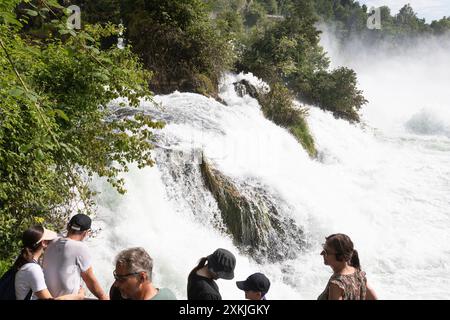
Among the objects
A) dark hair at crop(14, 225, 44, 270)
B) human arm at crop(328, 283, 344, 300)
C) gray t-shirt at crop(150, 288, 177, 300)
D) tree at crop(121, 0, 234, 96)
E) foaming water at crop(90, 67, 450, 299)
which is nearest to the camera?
gray t-shirt at crop(150, 288, 177, 300)

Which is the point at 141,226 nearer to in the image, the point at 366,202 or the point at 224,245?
the point at 224,245

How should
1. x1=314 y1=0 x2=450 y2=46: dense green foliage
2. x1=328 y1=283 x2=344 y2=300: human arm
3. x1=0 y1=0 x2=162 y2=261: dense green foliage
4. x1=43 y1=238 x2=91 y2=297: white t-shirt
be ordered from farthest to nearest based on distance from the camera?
1. x1=314 y1=0 x2=450 y2=46: dense green foliage
2. x1=0 y1=0 x2=162 y2=261: dense green foliage
3. x1=43 y1=238 x2=91 y2=297: white t-shirt
4. x1=328 y1=283 x2=344 y2=300: human arm

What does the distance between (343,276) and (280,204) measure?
6485 mm

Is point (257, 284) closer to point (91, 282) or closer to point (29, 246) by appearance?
point (91, 282)

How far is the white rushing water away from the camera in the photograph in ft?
24.3

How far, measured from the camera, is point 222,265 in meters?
2.95

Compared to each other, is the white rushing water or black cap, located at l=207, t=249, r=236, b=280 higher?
black cap, located at l=207, t=249, r=236, b=280

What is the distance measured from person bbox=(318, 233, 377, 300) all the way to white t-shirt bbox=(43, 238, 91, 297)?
189 cm

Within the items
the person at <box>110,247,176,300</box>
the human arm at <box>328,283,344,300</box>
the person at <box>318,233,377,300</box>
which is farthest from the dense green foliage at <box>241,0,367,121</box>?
the person at <box>110,247,176,300</box>

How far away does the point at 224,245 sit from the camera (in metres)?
8.23

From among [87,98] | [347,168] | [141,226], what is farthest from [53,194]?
[347,168]

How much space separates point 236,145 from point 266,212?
2.03 m

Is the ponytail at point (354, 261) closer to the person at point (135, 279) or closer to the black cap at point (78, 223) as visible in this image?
the person at point (135, 279)

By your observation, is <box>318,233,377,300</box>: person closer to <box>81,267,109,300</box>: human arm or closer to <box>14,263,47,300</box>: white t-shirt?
<box>81,267,109,300</box>: human arm
